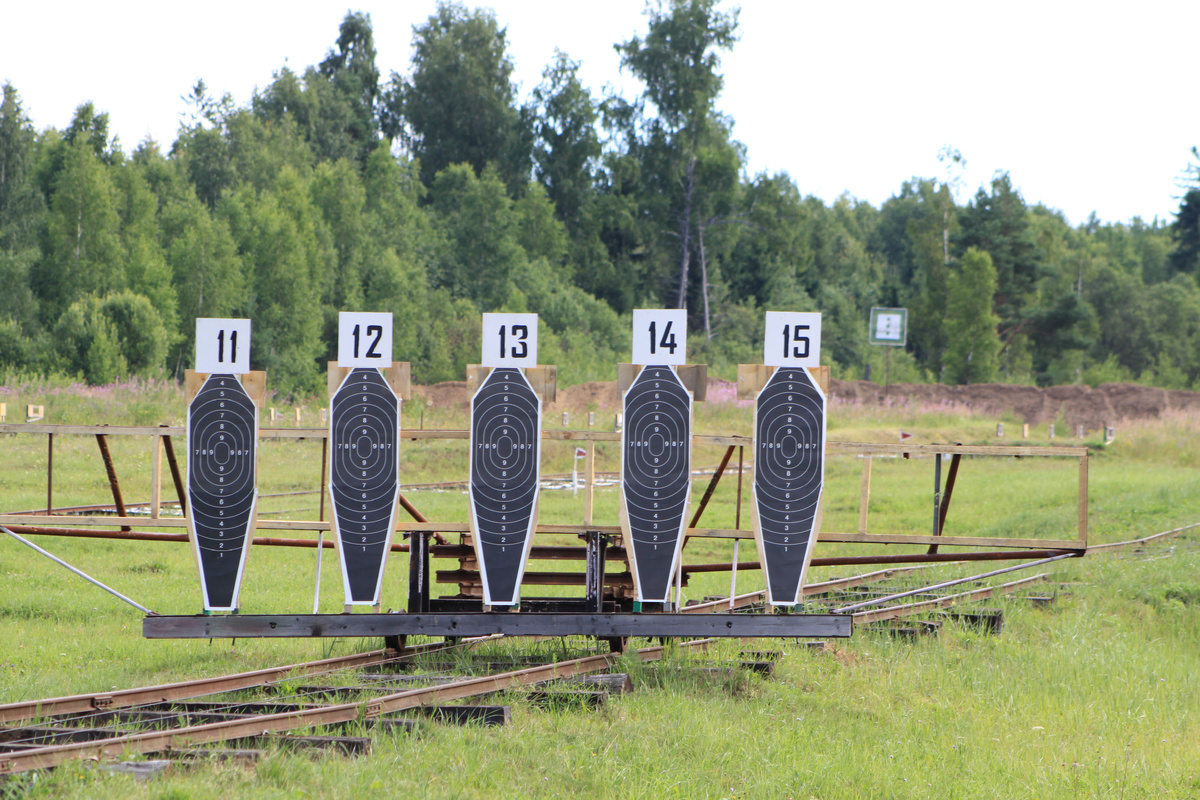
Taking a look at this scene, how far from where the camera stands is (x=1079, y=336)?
6172cm

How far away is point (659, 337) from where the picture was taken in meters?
8.46

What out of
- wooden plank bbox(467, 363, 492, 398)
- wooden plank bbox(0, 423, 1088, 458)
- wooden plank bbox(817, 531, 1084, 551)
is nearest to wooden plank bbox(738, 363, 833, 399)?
wooden plank bbox(0, 423, 1088, 458)

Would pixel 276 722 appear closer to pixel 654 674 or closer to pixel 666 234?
pixel 654 674

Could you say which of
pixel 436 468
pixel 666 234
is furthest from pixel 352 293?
pixel 436 468

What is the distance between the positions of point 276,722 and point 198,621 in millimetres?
1774

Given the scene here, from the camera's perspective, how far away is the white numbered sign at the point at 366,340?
27.2ft

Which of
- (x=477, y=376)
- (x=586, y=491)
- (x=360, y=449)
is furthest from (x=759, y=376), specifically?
(x=360, y=449)

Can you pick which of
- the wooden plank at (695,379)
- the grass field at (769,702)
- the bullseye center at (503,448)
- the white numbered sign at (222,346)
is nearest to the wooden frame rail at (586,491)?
the bullseye center at (503,448)

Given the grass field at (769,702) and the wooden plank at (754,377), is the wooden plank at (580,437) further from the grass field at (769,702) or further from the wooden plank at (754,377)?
the grass field at (769,702)

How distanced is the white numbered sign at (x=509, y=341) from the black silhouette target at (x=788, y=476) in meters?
1.83

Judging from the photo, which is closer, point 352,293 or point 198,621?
point 198,621

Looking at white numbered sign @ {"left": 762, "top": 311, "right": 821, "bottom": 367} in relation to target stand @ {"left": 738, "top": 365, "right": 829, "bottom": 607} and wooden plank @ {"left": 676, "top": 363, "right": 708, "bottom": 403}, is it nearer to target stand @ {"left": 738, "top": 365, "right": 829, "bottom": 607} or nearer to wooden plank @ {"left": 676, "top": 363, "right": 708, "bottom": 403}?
target stand @ {"left": 738, "top": 365, "right": 829, "bottom": 607}

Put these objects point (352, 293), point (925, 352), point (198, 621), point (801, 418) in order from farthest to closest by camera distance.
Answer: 1. point (925, 352)
2. point (352, 293)
3. point (801, 418)
4. point (198, 621)

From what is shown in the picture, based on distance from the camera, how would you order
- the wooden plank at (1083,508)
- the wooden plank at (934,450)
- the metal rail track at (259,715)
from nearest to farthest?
1. the metal rail track at (259,715)
2. the wooden plank at (934,450)
3. the wooden plank at (1083,508)
